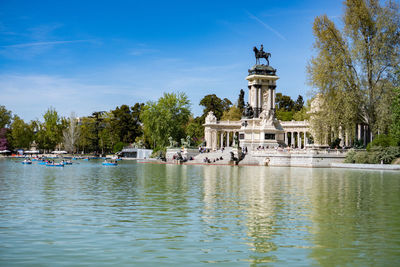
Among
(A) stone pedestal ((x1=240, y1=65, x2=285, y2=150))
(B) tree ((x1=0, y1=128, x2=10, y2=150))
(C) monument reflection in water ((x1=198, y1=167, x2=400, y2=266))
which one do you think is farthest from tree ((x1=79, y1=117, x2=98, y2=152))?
(C) monument reflection in water ((x1=198, y1=167, x2=400, y2=266))

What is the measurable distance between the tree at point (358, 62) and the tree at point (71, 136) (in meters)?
86.5

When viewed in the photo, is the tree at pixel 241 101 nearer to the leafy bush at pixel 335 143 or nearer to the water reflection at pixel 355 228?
the leafy bush at pixel 335 143

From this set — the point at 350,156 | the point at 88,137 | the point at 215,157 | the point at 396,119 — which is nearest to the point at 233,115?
the point at 215,157

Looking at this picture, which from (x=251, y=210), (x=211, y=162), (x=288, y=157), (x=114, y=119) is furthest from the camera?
(x=114, y=119)

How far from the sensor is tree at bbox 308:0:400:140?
5628cm

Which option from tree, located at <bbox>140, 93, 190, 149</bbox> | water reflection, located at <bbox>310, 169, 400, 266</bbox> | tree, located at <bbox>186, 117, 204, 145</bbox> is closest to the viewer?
water reflection, located at <bbox>310, 169, 400, 266</bbox>

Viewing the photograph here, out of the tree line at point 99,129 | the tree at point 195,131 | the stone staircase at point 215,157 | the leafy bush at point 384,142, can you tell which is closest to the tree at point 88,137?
the tree line at point 99,129

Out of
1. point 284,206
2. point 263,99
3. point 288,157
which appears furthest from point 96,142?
point 284,206

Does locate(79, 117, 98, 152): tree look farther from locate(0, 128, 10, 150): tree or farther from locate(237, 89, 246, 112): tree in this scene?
locate(237, 89, 246, 112): tree

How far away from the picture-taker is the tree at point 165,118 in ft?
317

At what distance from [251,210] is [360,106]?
148 ft

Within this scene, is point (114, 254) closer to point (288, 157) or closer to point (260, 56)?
point (288, 157)

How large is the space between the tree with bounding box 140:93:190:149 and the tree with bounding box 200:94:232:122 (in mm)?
24789

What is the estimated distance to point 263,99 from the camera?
80.4 meters
